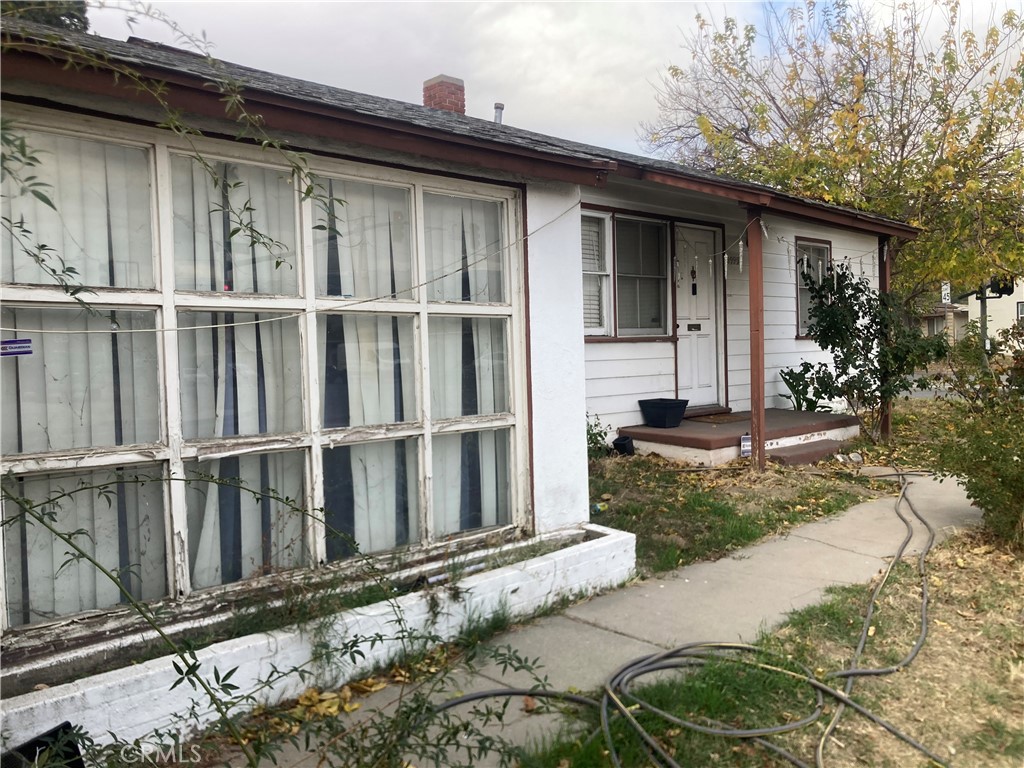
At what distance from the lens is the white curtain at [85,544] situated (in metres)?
3.23

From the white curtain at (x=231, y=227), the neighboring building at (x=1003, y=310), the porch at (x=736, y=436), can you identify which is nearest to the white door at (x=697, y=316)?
the porch at (x=736, y=436)

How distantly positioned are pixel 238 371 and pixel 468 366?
1.41 meters

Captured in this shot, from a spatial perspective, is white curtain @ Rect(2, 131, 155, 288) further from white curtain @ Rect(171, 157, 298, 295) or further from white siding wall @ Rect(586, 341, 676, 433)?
white siding wall @ Rect(586, 341, 676, 433)

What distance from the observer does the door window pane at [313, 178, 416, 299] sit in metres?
4.09

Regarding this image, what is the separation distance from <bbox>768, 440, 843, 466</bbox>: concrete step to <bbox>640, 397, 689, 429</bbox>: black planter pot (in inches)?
→ 42.1

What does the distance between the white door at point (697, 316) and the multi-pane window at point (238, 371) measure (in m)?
5.14

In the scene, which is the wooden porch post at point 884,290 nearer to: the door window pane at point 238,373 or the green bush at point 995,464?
the green bush at point 995,464

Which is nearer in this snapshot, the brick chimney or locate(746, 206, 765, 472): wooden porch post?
locate(746, 206, 765, 472): wooden porch post

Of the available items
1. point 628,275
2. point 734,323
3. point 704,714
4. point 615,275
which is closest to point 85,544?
point 704,714

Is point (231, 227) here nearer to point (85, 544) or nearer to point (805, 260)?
point (85, 544)

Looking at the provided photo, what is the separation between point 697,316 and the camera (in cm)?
981

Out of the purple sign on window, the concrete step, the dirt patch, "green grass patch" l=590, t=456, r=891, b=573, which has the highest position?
the purple sign on window

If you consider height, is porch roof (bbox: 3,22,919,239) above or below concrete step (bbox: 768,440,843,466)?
above

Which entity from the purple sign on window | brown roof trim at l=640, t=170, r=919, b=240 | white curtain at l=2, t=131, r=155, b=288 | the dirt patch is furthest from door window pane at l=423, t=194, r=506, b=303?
brown roof trim at l=640, t=170, r=919, b=240
